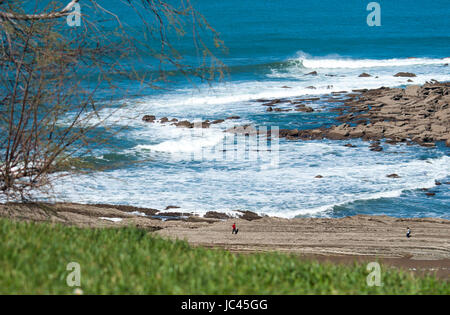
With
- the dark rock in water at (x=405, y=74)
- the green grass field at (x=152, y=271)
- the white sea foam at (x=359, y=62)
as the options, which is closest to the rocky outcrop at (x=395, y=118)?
the dark rock in water at (x=405, y=74)

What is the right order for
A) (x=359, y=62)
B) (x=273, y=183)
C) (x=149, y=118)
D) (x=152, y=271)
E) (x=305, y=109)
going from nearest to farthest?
(x=152, y=271) → (x=273, y=183) → (x=149, y=118) → (x=305, y=109) → (x=359, y=62)

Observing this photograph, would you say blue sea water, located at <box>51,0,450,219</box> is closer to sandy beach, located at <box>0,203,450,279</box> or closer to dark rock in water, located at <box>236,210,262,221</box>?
dark rock in water, located at <box>236,210,262,221</box>

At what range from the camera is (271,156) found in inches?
962

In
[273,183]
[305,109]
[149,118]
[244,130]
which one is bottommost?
[273,183]

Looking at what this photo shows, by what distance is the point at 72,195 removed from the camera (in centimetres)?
1917

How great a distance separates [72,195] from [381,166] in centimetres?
1160

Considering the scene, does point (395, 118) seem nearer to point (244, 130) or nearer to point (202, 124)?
point (244, 130)

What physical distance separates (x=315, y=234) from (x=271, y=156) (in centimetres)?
968

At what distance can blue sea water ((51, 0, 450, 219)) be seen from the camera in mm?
18797

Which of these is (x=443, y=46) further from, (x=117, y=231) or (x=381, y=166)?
(x=117, y=231)

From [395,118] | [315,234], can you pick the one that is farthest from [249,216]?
[395,118]

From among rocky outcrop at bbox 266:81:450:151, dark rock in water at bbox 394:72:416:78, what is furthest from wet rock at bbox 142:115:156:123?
dark rock in water at bbox 394:72:416:78

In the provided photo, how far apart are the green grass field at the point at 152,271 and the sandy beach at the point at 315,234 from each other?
4.94 m

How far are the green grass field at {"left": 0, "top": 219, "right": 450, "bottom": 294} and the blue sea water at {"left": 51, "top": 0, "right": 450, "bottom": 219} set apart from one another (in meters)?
1.86
